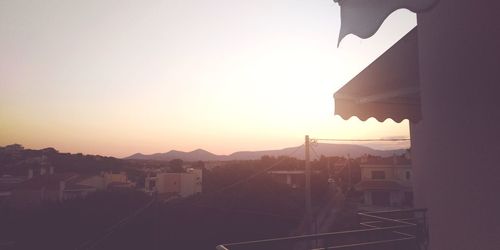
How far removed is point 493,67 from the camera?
113cm

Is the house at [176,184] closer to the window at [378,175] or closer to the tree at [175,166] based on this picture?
the tree at [175,166]

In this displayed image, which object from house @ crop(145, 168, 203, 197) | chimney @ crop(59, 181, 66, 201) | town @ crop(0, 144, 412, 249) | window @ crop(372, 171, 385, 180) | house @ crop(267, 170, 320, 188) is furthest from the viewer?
house @ crop(267, 170, 320, 188)

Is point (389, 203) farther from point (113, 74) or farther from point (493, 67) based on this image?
point (493, 67)

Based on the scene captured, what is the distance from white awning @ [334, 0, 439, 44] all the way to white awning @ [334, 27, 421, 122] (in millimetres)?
1570

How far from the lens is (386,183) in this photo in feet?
132

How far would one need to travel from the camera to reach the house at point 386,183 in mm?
38656

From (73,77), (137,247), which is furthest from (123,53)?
(137,247)

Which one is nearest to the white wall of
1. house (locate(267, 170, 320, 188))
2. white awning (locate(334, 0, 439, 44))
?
white awning (locate(334, 0, 439, 44))

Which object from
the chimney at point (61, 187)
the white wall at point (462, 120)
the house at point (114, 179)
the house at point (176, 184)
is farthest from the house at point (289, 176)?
the white wall at point (462, 120)

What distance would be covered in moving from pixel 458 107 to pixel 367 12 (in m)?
0.58

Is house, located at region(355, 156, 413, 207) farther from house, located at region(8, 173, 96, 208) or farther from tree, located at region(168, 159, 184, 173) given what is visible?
house, located at region(8, 173, 96, 208)

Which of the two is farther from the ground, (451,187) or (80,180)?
(451,187)

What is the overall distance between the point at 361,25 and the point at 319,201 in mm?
41218

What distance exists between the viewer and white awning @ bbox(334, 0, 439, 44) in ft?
3.09
